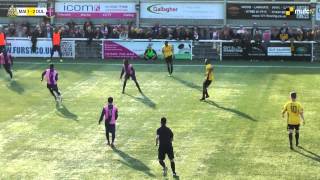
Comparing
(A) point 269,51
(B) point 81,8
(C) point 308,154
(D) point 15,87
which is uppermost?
(B) point 81,8

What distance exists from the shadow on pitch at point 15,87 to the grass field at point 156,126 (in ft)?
0.15

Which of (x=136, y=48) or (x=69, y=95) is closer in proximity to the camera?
(x=69, y=95)

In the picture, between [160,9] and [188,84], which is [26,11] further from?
[188,84]

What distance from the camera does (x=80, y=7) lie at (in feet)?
151

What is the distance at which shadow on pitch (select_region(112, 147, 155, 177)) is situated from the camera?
1816 centimetres

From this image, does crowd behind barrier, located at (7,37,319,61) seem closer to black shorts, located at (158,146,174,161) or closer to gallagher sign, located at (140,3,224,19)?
gallagher sign, located at (140,3,224,19)

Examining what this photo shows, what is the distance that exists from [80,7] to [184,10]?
24.3 ft

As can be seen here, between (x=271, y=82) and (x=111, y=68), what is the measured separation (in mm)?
9490

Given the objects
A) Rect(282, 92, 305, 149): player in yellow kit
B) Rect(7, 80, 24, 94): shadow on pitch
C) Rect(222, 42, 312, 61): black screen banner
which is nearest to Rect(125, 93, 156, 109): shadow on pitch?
Rect(7, 80, 24, 94): shadow on pitch

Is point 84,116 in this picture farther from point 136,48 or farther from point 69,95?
point 136,48

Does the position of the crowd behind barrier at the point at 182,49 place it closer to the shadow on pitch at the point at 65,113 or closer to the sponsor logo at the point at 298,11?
the sponsor logo at the point at 298,11

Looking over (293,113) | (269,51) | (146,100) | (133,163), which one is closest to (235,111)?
(146,100)

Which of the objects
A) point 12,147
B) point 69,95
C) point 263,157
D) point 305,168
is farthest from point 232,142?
point 69,95

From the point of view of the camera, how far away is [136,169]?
18266 mm
